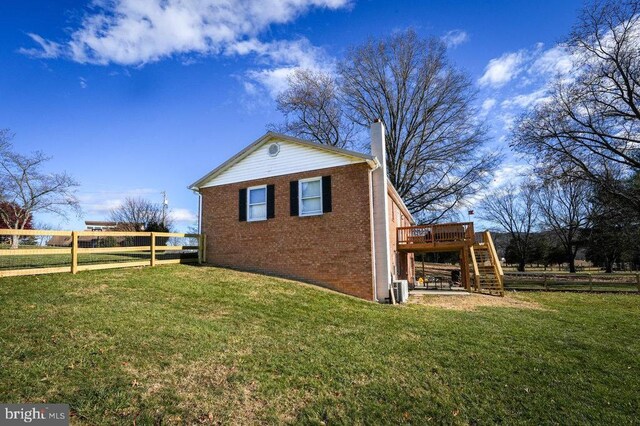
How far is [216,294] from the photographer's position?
9.09 m

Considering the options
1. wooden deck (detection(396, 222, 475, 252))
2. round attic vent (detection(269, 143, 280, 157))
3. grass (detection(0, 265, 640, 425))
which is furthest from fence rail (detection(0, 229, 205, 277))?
wooden deck (detection(396, 222, 475, 252))

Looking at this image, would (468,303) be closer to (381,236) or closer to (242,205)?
(381,236)

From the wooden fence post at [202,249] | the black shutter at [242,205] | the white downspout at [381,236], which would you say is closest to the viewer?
the white downspout at [381,236]

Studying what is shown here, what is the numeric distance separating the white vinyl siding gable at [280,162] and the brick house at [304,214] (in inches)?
1.6

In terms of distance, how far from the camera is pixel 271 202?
13898 mm

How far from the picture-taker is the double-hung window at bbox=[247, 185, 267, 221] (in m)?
14.2

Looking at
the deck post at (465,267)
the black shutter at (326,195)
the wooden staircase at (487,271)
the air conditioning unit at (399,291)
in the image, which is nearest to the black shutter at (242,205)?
the black shutter at (326,195)

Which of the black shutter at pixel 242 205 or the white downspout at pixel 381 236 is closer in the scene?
the white downspout at pixel 381 236

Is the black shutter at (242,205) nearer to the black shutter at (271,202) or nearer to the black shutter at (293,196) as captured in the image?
the black shutter at (271,202)

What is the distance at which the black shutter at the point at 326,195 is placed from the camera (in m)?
12.7

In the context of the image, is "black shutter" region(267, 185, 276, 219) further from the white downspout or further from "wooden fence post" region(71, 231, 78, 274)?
"wooden fence post" region(71, 231, 78, 274)

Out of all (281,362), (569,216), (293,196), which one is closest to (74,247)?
(293,196)

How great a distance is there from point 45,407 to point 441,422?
451 cm

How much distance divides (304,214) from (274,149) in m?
3.21
